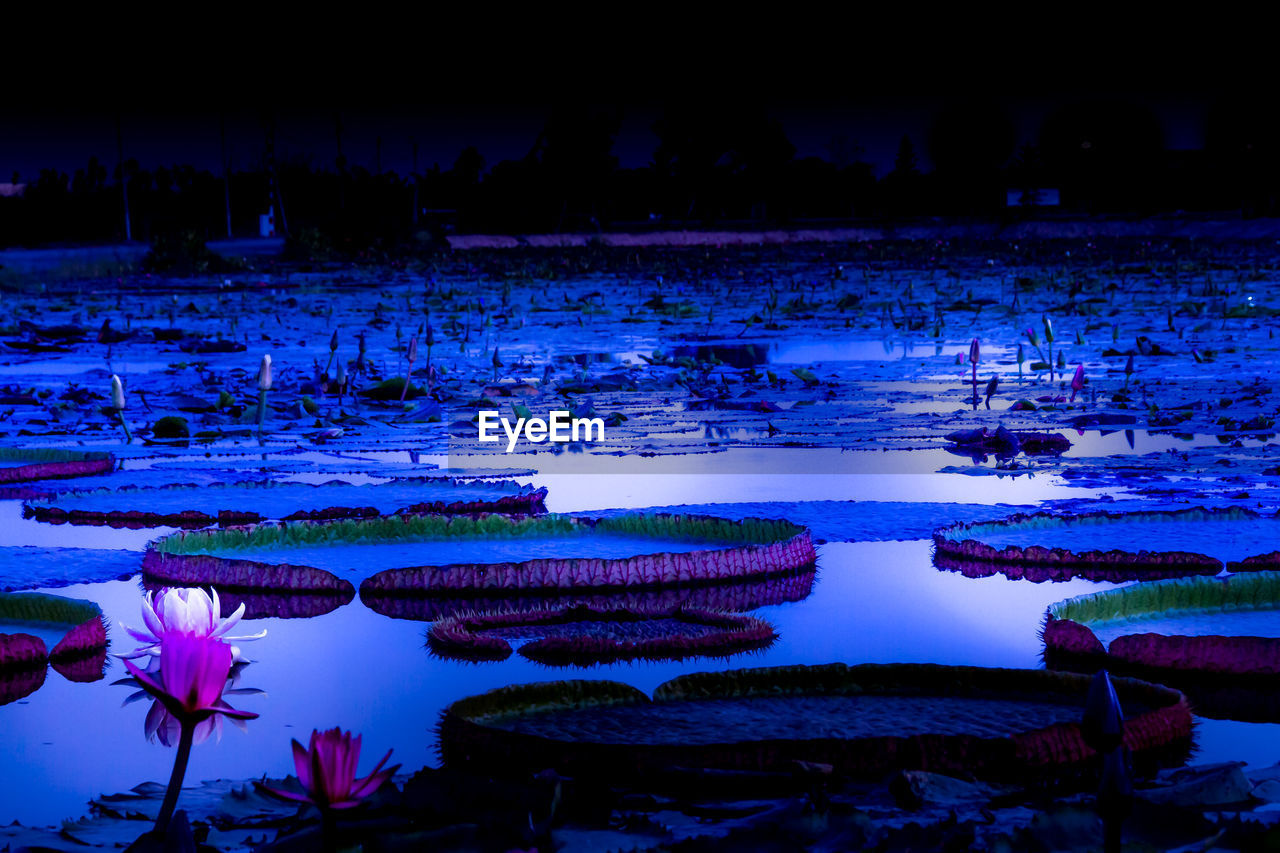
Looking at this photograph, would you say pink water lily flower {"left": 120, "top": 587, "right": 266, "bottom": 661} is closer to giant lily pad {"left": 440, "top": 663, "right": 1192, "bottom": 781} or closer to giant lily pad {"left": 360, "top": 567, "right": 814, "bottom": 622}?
giant lily pad {"left": 440, "top": 663, "right": 1192, "bottom": 781}

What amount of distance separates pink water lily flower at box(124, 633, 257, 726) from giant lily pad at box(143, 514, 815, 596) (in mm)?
2376

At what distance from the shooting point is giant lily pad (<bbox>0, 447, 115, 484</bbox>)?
6.12 m

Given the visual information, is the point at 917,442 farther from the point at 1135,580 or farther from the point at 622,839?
the point at 622,839

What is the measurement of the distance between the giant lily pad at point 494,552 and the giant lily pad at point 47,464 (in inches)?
72.4

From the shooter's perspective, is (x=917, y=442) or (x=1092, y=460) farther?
(x=917, y=442)

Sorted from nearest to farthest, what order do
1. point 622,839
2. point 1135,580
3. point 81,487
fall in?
point 622,839
point 1135,580
point 81,487

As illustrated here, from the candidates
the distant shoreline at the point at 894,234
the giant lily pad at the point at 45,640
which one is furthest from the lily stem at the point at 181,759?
the distant shoreline at the point at 894,234

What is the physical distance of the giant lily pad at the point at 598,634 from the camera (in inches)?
137

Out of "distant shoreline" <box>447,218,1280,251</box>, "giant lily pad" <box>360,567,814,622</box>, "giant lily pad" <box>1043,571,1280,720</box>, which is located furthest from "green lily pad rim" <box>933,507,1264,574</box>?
"distant shoreline" <box>447,218,1280,251</box>

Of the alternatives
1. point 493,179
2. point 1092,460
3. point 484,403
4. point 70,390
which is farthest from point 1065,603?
point 493,179

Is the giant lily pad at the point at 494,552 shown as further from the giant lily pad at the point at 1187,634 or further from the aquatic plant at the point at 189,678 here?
the aquatic plant at the point at 189,678

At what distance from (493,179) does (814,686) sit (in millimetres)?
53908

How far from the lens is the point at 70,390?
9477 millimetres

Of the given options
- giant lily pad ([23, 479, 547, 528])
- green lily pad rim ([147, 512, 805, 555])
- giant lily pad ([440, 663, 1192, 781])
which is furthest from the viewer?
giant lily pad ([23, 479, 547, 528])
